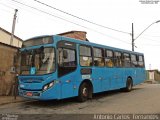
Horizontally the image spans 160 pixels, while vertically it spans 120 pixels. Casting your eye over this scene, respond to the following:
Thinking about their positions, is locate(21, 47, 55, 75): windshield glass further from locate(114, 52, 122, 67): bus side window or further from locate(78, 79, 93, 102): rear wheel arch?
locate(114, 52, 122, 67): bus side window

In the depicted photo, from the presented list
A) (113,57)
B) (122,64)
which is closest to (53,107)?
(113,57)

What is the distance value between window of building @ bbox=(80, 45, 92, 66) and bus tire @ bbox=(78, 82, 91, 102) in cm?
103

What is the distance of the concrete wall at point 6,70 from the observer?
14023mm

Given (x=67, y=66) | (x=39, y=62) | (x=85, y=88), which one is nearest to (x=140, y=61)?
(x=85, y=88)

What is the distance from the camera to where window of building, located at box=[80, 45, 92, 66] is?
11.9 m

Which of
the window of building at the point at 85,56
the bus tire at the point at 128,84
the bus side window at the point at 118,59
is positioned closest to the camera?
the window of building at the point at 85,56

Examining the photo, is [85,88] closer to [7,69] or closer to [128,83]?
[7,69]

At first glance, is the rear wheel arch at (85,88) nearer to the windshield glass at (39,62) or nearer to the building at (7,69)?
the windshield glass at (39,62)

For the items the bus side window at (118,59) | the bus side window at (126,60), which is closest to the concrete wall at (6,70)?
the bus side window at (118,59)

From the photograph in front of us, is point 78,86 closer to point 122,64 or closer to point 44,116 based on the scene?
point 44,116

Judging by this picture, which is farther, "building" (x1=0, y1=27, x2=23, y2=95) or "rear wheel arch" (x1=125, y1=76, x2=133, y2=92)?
"rear wheel arch" (x1=125, y1=76, x2=133, y2=92)

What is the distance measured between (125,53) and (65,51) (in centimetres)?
711

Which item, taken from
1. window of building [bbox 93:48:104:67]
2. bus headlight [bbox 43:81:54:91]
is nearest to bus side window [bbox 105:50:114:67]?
window of building [bbox 93:48:104:67]

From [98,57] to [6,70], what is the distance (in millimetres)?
5483
